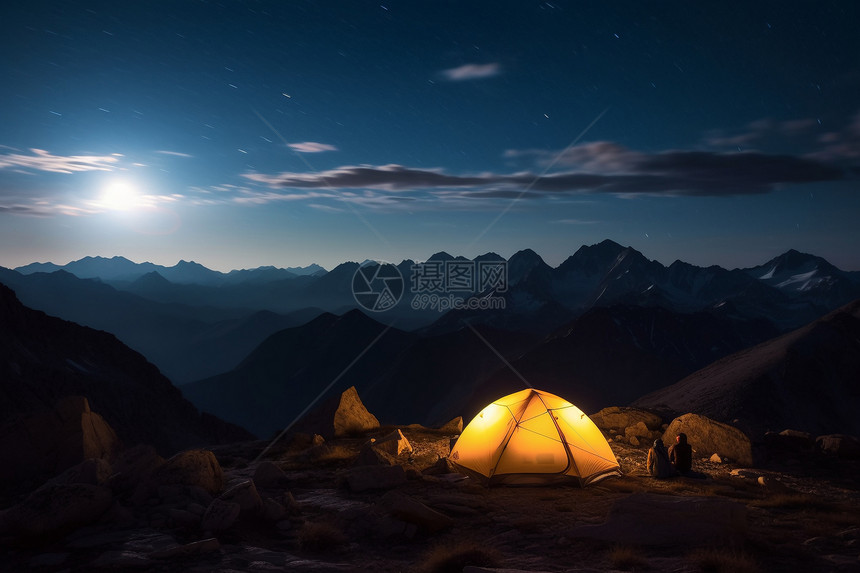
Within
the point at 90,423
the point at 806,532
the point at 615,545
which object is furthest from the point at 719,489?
the point at 90,423

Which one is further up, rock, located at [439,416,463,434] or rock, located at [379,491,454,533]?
rock, located at [379,491,454,533]

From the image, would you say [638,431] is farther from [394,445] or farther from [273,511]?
[273,511]

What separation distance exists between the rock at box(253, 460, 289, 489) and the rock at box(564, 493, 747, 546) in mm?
8678

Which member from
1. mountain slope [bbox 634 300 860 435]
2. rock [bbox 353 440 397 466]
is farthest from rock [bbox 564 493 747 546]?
mountain slope [bbox 634 300 860 435]

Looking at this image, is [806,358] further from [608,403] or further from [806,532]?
[806,532]

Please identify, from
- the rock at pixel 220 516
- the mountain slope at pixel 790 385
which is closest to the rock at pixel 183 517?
the rock at pixel 220 516

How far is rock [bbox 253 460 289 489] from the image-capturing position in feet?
48.3

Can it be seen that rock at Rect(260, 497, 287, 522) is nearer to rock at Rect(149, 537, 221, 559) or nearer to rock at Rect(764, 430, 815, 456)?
rock at Rect(149, 537, 221, 559)

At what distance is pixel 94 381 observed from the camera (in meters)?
92.1

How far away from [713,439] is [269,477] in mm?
15060

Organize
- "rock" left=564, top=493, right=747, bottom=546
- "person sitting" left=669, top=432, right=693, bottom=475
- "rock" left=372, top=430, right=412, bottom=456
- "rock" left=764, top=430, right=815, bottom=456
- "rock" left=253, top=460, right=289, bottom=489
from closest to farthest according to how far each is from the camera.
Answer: "rock" left=564, top=493, right=747, bottom=546
"rock" left=253, top=460, right=289, bottom=489
"person sitting" left=669, top=432, right=693, bottom=475
"rock" left=372, top=430, right=412, bottom=456
"rock" left=764, top=430, right=815, bottom=456

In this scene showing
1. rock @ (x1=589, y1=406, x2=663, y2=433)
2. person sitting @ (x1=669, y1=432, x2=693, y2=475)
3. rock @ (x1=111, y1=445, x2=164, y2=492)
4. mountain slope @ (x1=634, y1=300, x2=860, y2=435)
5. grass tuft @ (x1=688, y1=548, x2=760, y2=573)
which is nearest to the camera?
grass tuft @ (x1=688, y1=548, x2=760, y2=573)

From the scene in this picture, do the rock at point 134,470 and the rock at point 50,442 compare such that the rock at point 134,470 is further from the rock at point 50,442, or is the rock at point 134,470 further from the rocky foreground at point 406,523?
the rock at point 50,442

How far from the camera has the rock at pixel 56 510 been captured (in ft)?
31.3
